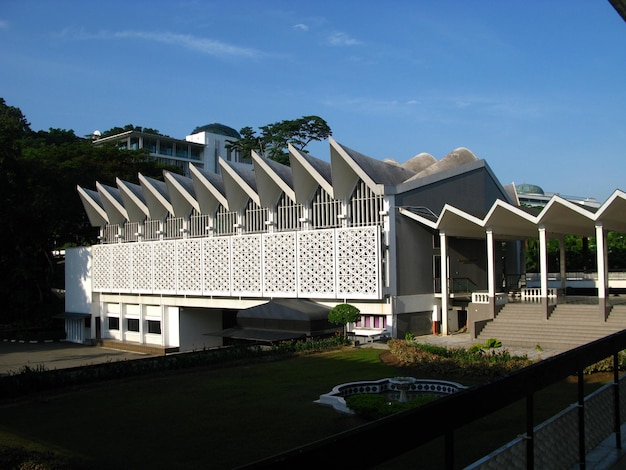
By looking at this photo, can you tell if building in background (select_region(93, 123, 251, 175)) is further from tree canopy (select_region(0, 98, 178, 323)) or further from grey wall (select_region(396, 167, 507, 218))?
grey wall (select_region(396, 167, 507, 218))

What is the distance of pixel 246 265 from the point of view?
30.1m

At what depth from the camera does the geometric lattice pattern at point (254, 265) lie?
25.7m

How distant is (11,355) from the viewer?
32250mm

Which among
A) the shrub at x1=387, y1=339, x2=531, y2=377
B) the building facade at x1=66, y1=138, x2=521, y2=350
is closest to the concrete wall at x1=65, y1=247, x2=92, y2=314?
the building facade at x1=66, y1=138, x2=521, y2=350

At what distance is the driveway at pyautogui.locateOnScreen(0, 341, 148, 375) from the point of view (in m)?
28.3

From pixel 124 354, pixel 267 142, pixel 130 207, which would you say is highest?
pixel 267 142

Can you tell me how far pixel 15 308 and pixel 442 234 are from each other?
32438 millimetres

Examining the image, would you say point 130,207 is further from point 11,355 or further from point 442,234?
point 442,234

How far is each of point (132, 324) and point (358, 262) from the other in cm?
1856

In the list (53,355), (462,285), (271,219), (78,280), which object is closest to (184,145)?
(78,280)

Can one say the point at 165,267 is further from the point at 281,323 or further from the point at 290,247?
the point at 281,323

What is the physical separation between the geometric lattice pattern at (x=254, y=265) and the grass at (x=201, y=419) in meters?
8.94

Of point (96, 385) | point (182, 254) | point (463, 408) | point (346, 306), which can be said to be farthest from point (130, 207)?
point (463, 408)

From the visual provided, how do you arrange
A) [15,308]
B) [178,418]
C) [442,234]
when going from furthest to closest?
[15,308]
[442,234]
[178,418]
